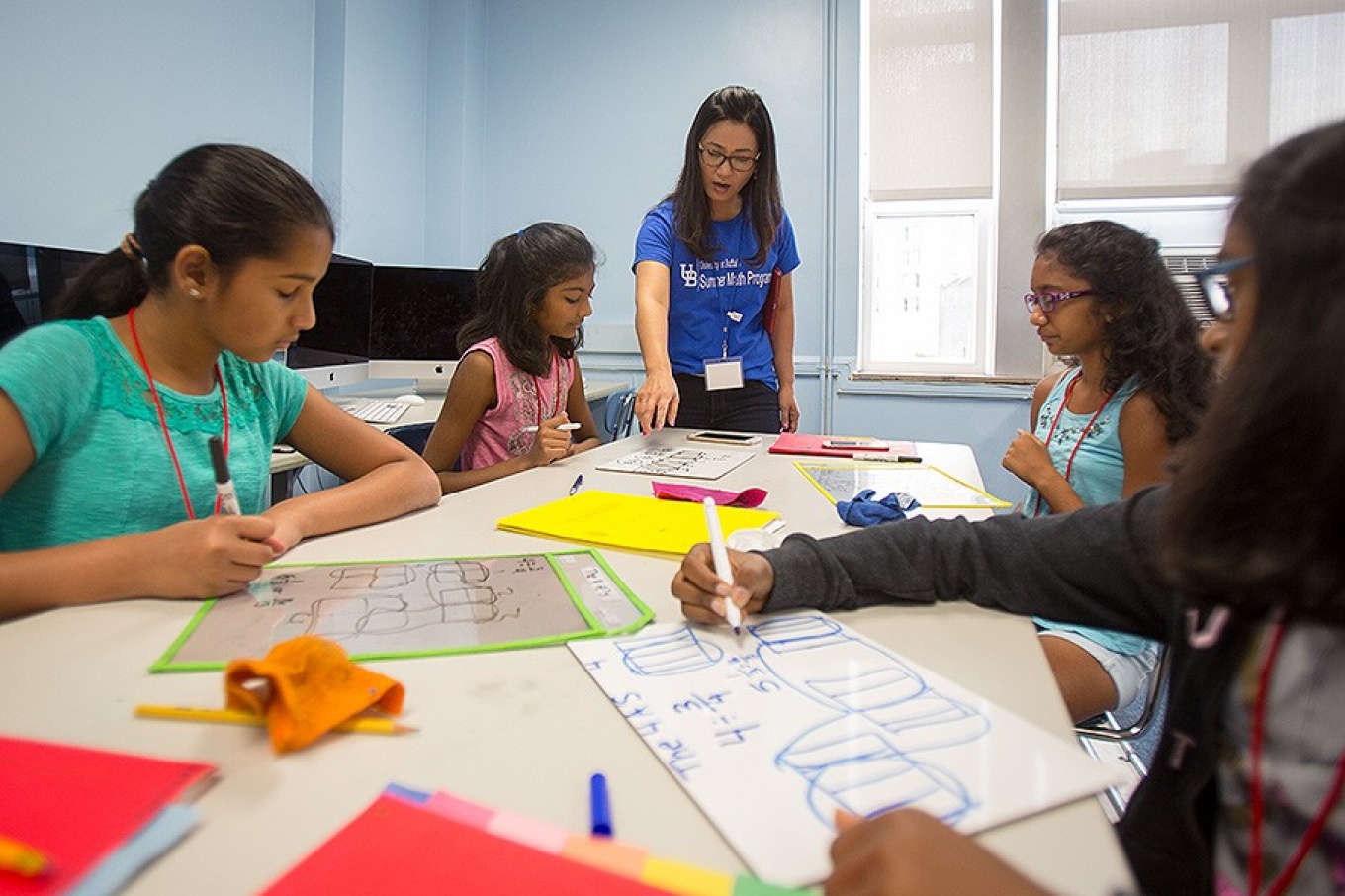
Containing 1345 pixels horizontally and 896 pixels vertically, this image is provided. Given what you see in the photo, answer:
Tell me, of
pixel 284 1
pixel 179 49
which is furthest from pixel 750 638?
pixel 284 1

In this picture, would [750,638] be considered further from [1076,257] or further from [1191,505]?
[1076,257]

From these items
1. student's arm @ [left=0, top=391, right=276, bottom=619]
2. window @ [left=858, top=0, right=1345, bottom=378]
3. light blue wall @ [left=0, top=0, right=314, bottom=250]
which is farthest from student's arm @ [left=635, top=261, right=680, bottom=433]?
window @ [left=858, top=0, right=1345, bottom=378]

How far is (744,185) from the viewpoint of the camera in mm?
2217

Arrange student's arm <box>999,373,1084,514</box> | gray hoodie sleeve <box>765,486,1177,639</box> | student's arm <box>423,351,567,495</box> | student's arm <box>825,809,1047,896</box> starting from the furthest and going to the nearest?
student's arm <box>423,351,567,495</box>, student's arm <box>999,373,1084,514</box>, gray hoodie sleeve <box>765,486,1177,639</box>, student's arm <box>825,809,1047,896</box>

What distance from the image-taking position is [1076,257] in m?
1.61

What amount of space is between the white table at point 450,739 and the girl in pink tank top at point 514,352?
115cm

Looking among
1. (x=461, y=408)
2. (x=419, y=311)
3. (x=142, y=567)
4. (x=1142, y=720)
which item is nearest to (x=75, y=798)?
(x=142, y=567)

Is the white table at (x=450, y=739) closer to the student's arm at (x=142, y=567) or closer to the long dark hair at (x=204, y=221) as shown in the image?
the student's arm at (x=142, y=567)

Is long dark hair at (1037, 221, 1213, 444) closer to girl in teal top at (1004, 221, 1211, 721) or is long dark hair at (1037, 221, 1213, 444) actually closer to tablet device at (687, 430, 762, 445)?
girl in teal top at (1004, 221, 1211, 721)

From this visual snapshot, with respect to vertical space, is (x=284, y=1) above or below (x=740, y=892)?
above

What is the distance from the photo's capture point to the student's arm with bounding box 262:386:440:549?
1097 millimetres

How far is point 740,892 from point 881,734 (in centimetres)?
19

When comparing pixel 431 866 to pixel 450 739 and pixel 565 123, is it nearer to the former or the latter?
pixel 450 739

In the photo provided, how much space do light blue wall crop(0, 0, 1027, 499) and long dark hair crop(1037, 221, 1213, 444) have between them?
6.83ft
